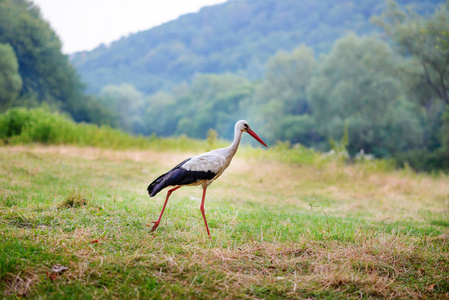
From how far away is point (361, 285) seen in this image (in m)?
3.42

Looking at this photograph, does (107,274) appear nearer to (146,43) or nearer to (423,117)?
(423,117)

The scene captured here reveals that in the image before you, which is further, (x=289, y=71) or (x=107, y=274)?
(x=289, y=71)

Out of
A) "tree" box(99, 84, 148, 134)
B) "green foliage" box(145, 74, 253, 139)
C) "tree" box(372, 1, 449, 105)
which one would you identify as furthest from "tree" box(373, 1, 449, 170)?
"tree" box(99, 84, 148, 134)

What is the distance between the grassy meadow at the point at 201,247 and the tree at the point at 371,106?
2079 centimetres

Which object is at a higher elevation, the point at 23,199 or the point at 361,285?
the point at 23,199

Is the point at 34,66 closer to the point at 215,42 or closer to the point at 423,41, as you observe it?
the point at 423,41

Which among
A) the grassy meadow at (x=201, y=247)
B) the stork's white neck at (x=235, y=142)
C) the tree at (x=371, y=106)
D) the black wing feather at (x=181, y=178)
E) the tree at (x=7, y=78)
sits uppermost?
the tree at (x=7, y=78)

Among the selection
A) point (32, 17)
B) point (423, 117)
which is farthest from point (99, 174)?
point (423, 117)

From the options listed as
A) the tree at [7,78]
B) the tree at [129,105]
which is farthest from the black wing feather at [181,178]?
the tree at [129,105]

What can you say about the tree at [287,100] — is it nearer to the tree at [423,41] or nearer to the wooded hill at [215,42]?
the tree at [423,41]

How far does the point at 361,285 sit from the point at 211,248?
1.52 metres

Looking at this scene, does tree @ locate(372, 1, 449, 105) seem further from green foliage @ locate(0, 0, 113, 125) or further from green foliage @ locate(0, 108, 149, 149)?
green foliage @ locate(0, 0, 113, 125)

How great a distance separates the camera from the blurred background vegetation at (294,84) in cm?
2264

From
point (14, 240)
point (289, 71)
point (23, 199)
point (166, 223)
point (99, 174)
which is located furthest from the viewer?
point (289, 71)
